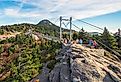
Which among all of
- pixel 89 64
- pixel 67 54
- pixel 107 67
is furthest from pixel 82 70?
pixel 67 54

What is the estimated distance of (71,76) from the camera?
22.4 meters

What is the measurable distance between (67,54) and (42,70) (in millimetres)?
4797

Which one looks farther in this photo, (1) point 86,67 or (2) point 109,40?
(2) point 109,40

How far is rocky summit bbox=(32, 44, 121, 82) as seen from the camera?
2177 cm

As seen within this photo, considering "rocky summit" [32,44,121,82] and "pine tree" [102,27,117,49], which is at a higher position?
"pine tree" [102,27,117,49]

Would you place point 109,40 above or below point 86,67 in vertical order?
above

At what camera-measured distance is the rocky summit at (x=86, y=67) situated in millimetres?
21766

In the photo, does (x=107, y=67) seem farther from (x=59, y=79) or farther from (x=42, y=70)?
(x=42, y=70)

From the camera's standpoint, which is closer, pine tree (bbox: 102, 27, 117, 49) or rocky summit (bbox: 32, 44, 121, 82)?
rocky summit (bbox: 32, 44, 121, 82)

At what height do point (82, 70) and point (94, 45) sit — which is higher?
point (94, 45)

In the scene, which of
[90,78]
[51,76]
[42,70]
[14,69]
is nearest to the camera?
[90,78]

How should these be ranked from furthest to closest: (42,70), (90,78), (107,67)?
1. (42,70)
2. (107,67)
3. (90,78)

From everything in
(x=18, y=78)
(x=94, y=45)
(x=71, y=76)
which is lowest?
(x=18, y=78)

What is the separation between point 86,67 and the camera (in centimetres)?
2231
